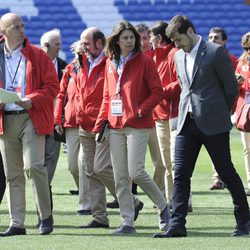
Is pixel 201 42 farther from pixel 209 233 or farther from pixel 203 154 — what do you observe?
pixel 203 154

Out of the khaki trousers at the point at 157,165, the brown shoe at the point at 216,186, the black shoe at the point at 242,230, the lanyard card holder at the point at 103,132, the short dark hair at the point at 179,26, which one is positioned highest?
the short dark hair at the point at 179,26

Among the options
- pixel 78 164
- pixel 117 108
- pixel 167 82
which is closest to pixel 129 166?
pixel 117 108

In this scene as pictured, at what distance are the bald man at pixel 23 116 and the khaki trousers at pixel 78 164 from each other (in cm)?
139

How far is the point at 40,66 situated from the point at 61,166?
8.59 meters

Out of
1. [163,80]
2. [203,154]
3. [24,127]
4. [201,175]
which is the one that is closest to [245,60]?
[163,80]

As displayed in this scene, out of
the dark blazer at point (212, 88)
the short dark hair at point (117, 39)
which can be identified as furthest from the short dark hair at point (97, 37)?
the dark blazer at point (212, 88)

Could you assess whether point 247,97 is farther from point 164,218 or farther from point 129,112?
point 129,112

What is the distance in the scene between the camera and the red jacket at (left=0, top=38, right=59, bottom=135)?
9117mm

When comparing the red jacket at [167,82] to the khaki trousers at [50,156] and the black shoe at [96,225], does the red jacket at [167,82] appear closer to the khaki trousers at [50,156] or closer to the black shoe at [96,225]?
the khaki trousers at [50,156]

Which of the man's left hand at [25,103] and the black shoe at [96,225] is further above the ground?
the man's left hand at [25,103]

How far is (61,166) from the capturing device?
697 inches

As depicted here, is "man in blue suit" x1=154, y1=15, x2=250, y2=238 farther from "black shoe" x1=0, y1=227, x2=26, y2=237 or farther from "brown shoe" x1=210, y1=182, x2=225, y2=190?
"brown shoe" x1=210, y1=182, x2=225, y2=190

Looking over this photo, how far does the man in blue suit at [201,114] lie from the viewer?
887cm

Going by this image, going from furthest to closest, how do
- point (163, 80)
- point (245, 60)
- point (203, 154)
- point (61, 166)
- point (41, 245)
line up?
point (203, 154) < point (61, 166) < point (245, 60) < point (163, 80) < point (41, 245)
